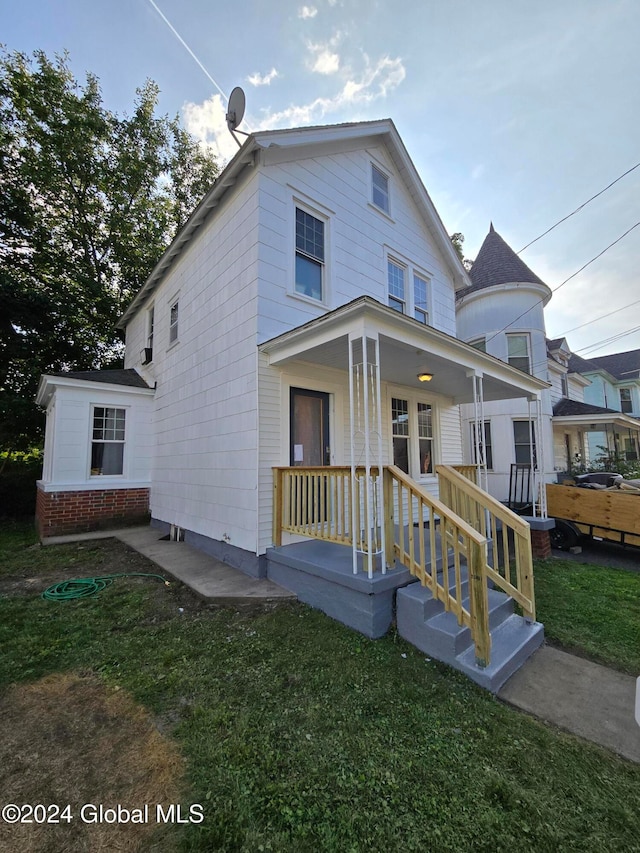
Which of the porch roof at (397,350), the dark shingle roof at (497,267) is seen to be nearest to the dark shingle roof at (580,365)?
the dark shingle roof at (497,267)

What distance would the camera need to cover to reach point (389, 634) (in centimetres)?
355

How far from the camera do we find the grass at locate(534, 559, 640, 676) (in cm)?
339

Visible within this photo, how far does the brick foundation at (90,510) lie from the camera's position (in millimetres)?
7656

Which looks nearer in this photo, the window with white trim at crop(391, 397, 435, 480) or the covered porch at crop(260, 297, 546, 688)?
the covered porch at crop(260, 297, 546, 688)

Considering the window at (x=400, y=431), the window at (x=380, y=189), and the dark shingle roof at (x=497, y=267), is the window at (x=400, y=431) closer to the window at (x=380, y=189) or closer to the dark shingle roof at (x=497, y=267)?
the window at (x=380, y=189)

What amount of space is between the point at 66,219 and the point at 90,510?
13.0m

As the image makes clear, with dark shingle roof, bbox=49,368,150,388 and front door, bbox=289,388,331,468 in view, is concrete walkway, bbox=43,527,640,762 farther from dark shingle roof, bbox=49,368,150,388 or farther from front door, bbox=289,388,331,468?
dark shingle roof, bbox=49,368,150,388

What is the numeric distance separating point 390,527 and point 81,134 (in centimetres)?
1808

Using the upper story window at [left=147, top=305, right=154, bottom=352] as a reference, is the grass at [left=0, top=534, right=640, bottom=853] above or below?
below

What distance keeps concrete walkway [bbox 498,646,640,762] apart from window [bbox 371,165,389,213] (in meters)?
8.17

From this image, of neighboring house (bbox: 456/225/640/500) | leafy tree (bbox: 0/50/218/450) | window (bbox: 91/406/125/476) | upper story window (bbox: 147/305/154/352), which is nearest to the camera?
window (bbox: 91/406/125/476)

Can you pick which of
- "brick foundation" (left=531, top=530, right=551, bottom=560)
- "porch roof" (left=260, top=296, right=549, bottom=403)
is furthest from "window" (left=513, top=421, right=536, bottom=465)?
"brick foundation" (left=531, top=530, right=551, bottom=560)

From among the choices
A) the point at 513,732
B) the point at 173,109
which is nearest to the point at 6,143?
the point at 173,109

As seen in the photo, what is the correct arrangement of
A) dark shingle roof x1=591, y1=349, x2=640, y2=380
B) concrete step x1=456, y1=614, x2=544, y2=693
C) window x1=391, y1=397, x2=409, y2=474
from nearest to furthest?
concrete step x1=456, y1=614, x2=544, y2=693 < window x1=391, y1=397, x2=409, y2=474 < dark shingle roof x1=591, y1=349, x2=640, y2=380
